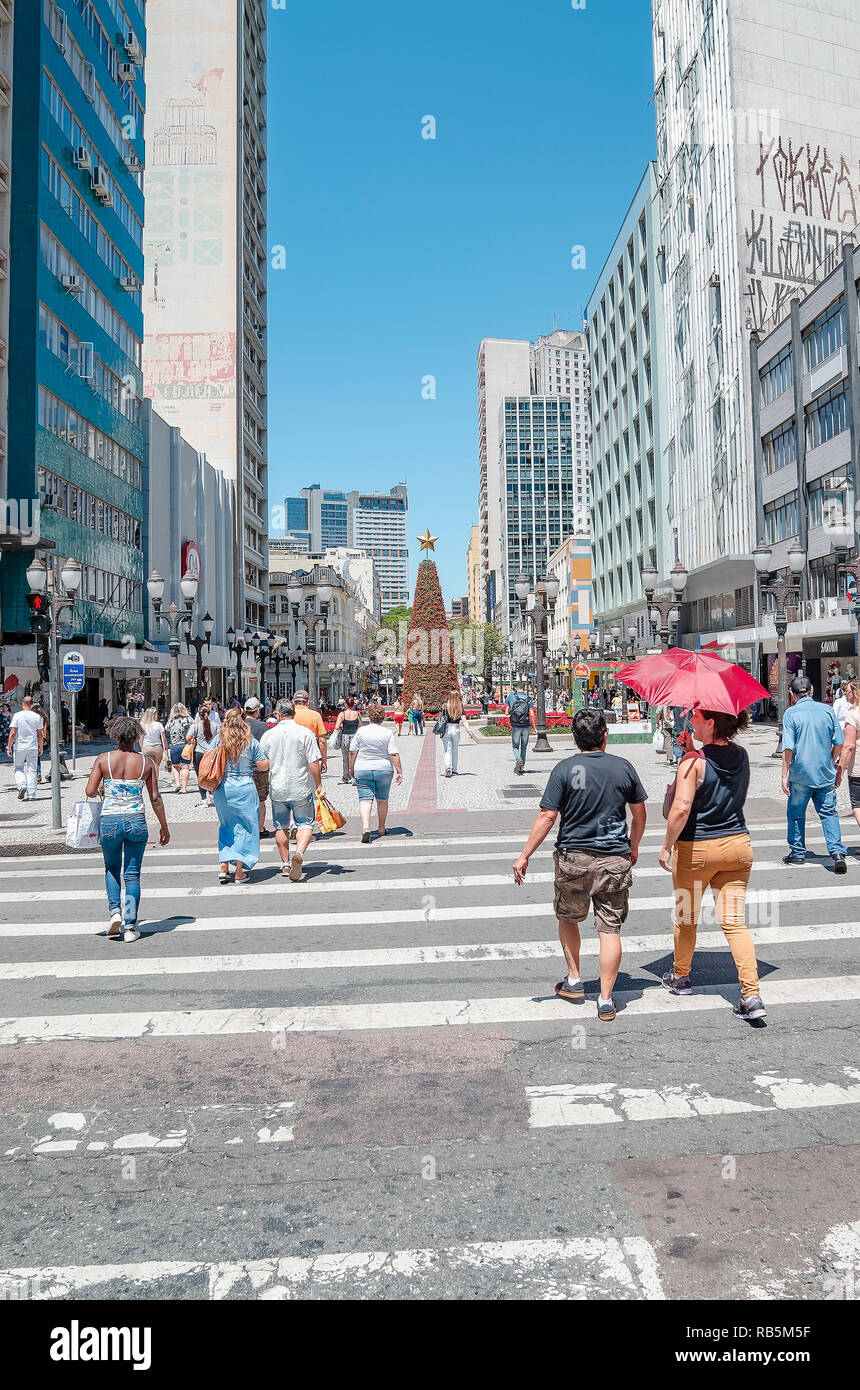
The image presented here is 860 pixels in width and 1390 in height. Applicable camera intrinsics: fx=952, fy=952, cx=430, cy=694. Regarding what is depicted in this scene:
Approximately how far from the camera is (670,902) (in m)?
8.59

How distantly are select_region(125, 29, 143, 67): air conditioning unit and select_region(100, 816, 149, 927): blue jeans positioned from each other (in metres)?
48.9

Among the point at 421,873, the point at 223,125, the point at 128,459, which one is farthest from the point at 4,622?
the point at 223,125

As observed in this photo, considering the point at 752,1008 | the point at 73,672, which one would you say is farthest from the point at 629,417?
the point at 752,1008

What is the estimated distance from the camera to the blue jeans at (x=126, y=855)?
763cm

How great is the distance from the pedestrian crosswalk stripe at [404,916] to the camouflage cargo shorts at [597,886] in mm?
2608

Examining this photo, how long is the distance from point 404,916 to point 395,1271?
5081mm

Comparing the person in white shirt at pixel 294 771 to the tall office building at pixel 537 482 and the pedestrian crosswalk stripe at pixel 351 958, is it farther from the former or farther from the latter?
the tall office building at pixel 537 482

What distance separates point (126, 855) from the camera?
770 cm

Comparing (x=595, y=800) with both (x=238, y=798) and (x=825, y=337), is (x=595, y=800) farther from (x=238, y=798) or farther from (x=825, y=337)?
(x=825, y=337)

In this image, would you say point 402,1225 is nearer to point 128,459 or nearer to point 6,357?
point 6,357

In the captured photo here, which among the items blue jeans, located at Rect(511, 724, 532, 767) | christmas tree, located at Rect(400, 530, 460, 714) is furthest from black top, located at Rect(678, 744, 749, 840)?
christmas tree, located at Rect(400, 530, 460, 714)

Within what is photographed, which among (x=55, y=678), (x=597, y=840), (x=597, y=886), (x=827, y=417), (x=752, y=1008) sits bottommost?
(x=752, y=1008)

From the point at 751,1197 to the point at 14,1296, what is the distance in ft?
8.55
